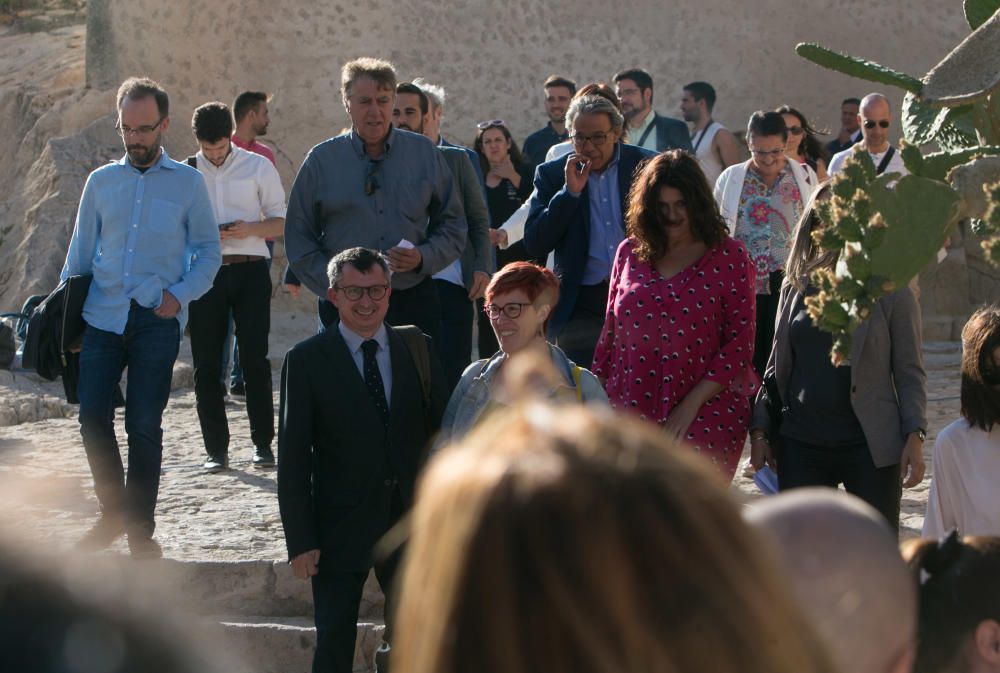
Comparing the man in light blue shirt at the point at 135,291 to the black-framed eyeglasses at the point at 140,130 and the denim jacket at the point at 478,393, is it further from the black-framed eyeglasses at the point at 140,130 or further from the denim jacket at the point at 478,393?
the denim jacket at the point at 478,393

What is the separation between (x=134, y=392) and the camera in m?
5.70

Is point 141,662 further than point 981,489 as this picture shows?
No

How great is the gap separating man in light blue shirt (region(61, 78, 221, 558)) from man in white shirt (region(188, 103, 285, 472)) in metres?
1.13

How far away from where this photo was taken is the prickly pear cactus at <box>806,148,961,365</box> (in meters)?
3.68

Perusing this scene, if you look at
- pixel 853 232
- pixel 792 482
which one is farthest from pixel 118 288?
pixel 853 232

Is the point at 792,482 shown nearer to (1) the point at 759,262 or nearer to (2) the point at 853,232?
(2) the point at 853,232

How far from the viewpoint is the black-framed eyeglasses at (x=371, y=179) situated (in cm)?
558

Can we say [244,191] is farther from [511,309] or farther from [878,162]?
[878,162]

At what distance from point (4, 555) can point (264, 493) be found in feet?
19.0

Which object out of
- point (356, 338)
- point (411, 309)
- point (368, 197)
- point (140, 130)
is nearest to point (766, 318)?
point (411, 309)

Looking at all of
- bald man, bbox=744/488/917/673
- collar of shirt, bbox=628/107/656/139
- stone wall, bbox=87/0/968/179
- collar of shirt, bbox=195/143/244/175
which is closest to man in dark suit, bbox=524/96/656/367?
collar of shirt, bbox=195/143/244/175

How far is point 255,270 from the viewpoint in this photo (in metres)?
7.12

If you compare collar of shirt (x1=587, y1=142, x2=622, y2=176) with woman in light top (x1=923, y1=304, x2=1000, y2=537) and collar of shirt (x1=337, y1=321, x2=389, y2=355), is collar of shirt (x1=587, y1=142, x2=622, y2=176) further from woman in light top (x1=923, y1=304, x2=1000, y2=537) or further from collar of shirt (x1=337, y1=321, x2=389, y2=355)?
woman in light top (x1=923, y1=304, x2=1000, y2=537)

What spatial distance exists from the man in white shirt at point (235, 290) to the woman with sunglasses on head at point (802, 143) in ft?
10.1
